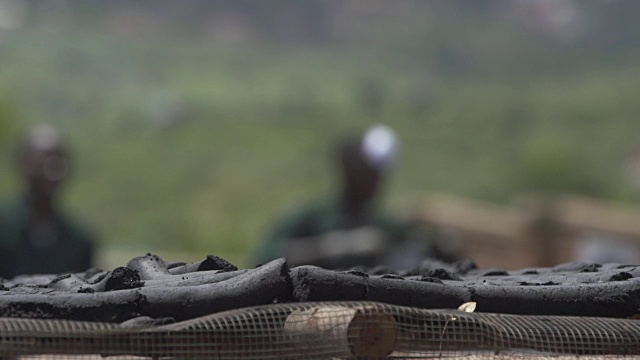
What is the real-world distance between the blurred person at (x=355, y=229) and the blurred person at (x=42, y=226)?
1.14 meters

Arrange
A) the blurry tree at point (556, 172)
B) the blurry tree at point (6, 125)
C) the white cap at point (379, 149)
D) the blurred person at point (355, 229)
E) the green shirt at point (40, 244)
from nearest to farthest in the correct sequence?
the blurred person at point (355, 229), the green shirt at point (40, 244), the white cap at point (379, 149), the blurry tree at point (6, 125), the blurry tree at point (556, 172)

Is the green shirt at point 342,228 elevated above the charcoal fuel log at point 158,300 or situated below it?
above

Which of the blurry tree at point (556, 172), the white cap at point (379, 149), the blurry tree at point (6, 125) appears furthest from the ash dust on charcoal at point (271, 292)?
the blurry tree at point (556, 172)

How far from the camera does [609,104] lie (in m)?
35.2

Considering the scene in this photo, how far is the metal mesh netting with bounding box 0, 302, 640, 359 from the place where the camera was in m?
1.67

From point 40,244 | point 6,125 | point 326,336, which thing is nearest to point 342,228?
point 40,244

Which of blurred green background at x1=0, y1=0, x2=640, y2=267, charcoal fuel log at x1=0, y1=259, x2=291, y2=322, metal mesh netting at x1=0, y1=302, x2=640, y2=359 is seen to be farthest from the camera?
blurred green background at x1=0, y1=0, x2=640, y2=267

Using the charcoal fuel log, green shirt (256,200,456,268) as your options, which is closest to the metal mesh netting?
the charcoal fuel log

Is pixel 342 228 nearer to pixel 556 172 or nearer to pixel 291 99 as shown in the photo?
pixel 556 172

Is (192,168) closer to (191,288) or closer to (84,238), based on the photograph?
(84,238)

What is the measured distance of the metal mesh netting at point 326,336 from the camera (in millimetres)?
1669

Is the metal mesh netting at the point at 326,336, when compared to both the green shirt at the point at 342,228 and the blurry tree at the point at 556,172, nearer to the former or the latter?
the green shirt at the point at 342,228

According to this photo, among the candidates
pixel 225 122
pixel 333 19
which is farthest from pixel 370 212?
pixel 333 19

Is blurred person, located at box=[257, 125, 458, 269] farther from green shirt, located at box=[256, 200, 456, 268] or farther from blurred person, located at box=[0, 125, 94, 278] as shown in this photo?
blurred person, located at box=[0, 125, 94, 278]
